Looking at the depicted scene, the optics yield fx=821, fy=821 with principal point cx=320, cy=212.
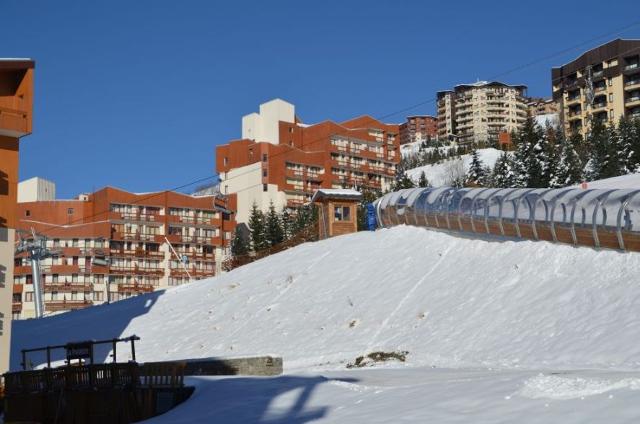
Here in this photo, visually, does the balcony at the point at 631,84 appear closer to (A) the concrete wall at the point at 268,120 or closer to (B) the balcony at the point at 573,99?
(B) the balcony at the point at 573,99

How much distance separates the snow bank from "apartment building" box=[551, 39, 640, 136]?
275ft

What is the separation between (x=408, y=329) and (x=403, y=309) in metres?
1.89

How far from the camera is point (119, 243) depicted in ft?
311

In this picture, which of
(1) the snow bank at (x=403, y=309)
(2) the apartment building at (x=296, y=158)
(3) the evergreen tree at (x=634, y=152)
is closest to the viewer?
(1) the snow bank at (x=403, y=309)

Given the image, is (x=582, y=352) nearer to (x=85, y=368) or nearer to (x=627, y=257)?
(x=627, y=257)

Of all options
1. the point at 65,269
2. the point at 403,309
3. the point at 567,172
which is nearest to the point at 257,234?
the point at 65,269

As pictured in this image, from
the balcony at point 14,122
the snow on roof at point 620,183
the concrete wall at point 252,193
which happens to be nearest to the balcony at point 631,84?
the concrete wall at point 252,193

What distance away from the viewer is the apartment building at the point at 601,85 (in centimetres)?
11488

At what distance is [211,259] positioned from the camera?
10188 cm

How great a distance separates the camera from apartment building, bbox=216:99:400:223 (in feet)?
356

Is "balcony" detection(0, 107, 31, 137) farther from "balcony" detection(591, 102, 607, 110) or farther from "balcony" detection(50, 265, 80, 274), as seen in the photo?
"balcony" detection(591, 102, 607, 110)

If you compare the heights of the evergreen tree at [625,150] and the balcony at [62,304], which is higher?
the evergreen tree at [625,150]

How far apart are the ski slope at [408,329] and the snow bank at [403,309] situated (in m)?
0.07

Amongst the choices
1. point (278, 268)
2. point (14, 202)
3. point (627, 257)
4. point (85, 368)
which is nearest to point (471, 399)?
point (85, 368)
